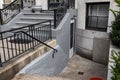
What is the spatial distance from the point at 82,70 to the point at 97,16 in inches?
119

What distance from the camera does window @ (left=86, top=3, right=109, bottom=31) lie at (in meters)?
7.66

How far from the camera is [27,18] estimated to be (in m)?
7.79

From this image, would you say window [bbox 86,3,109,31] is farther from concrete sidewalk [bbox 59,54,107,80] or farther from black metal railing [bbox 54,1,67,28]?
concrete sidewalk [bbox 59,54,107,80]

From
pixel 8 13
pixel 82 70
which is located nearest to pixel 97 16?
pixel 82 70

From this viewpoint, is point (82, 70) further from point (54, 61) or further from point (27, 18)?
point (27, 18)

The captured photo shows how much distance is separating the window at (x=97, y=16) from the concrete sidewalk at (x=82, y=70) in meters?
1.95

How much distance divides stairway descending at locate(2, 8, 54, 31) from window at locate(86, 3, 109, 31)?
2111 mm

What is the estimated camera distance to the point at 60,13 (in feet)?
22.5

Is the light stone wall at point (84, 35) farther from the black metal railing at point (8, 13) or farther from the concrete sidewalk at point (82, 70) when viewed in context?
the black metal railing at point (8, 13)

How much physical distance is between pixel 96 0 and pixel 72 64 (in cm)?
352

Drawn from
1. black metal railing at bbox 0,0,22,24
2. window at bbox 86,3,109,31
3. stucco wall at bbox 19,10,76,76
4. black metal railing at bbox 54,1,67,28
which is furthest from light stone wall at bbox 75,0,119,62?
black metal railing at bbox 0,0,22,24

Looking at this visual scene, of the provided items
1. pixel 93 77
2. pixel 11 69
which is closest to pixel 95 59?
pixel 93 77

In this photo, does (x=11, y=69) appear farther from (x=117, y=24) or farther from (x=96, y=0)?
(x=96, y=0)

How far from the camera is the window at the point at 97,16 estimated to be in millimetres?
7660
